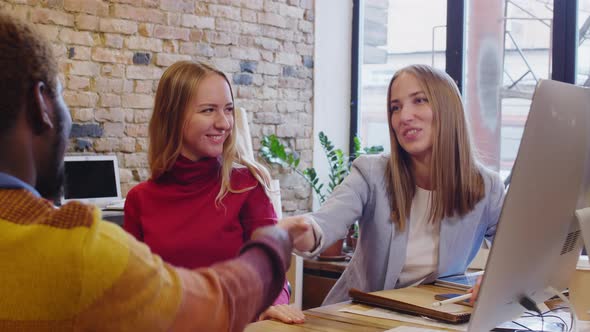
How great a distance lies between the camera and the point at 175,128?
86.0 inches

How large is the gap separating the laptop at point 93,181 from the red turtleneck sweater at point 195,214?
1340 millimetres

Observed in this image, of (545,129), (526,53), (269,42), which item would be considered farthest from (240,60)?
(545,129)

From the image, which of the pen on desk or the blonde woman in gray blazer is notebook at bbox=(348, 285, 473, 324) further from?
the blonde woman in gray blazer

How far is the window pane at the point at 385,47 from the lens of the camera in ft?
15.8

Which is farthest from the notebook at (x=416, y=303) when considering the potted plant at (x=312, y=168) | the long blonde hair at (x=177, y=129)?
the potted plant at (x=312, y=168)

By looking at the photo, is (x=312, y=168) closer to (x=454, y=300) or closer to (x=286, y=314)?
(x=454, y=300)

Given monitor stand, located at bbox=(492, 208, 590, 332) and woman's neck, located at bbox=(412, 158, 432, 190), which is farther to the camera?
woman's neck, located at bbox=(412, 158, 432, 190)

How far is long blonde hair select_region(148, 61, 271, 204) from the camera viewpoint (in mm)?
2170

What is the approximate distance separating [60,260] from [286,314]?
2.89ft

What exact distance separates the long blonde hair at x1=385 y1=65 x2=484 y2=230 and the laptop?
174 cm

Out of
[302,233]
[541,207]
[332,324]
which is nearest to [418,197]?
[302,233]

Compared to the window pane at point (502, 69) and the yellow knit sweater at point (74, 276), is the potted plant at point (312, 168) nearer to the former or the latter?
the window pane at point (502, 69)

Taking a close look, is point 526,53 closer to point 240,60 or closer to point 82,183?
point 240,60

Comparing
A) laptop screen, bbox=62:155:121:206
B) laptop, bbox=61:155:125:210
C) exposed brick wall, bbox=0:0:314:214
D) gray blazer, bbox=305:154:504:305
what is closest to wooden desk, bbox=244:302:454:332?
gray blazer, bbox=305:154:504:305
